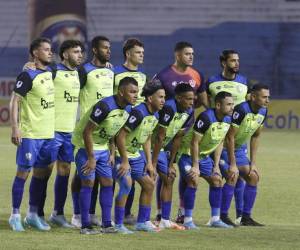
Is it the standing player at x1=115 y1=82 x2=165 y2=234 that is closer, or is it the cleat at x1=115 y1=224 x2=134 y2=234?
the cleat at x1=115 y1=224 x2=134 y2=234

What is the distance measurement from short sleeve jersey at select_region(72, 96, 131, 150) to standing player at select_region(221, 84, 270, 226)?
1.98m

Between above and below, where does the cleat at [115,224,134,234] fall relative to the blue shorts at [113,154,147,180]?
below

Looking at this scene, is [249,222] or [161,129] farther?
[249,222]

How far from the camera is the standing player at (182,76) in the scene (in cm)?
1349

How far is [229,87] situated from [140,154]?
76.8 inches

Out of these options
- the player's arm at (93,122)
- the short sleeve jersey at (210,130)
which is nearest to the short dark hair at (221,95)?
the short sleeve jersey at (210,130)

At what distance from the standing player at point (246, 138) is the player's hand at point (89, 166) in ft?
7.63

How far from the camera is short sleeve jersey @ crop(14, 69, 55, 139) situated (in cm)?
1202

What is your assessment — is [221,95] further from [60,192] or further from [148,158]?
[60,192]

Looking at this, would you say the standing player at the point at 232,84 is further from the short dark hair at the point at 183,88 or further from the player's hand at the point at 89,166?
the player's hand at the point at 89,166

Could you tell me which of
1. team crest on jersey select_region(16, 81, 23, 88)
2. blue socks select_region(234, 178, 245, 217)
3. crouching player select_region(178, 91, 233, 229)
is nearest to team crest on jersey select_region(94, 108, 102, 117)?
team crest on jersey select_region(16, 81, 23, 88)

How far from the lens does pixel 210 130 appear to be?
13.1m

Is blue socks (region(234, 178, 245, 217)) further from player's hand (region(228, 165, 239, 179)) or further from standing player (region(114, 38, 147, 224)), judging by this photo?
standing player (region(114, 38, 147, 224))

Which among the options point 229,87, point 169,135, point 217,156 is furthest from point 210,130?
point 229,87
